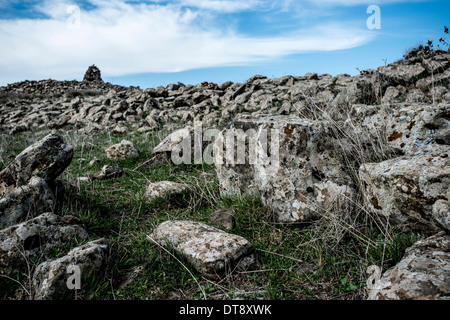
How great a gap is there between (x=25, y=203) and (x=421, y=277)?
3770mm

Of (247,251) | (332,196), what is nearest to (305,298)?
(247,251)

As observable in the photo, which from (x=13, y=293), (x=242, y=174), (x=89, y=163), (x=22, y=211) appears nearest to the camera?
(x=13, y=293)

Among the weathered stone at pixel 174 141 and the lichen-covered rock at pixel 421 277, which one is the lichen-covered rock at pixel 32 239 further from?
the weathered stone at pixel 174 141

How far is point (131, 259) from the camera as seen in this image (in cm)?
266

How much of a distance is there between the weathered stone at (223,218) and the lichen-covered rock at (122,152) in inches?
150

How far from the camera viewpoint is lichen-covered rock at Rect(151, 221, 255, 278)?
7.78ft

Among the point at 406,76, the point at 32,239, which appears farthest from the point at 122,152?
the point at 406,76

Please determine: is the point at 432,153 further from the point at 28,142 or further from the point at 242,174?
the point at 28,142

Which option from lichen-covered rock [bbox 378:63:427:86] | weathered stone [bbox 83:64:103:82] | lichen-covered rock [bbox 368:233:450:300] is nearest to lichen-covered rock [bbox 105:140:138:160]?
lichen-covered rock [bbox 368:233:450:300]


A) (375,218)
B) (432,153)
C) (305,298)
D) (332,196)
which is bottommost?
(305,298)

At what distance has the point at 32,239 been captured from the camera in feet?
8.63

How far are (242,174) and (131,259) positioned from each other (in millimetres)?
1644

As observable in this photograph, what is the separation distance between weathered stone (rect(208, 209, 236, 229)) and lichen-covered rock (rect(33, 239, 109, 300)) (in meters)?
1.20
